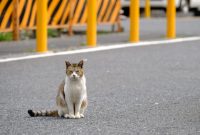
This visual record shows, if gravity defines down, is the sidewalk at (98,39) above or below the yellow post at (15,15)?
below

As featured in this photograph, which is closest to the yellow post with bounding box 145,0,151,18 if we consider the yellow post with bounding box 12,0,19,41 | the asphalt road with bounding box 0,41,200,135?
the yellow post with bounding box 12,0,19,41

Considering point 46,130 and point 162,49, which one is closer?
point 46,130

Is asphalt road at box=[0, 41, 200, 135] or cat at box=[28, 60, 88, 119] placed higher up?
cat at box=[28, 60, 88, 119]

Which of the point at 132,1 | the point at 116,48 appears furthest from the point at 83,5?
the point at 116,48

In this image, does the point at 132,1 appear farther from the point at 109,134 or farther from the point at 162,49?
the point at 109,134

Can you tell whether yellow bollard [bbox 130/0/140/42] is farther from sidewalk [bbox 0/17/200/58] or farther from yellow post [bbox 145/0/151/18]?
yellow post [bbox 145/0/151/18]

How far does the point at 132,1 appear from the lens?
63.9ft

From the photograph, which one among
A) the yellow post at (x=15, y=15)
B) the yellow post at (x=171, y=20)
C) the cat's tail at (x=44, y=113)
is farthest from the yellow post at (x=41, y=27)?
the cat's tail at (x=44, y=113)

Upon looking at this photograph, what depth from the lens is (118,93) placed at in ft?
35.8

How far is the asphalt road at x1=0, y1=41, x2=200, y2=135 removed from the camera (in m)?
8.09

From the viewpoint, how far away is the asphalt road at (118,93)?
8.09 meters

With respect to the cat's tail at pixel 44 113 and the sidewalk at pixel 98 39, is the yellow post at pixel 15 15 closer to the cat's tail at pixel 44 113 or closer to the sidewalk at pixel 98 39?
the sidewalk at pixel 98 39

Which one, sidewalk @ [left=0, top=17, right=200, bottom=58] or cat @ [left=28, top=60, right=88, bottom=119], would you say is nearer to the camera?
cat @ [left=28, top=60, right=88, bottom=119]

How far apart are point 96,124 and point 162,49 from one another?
9.69 meters
